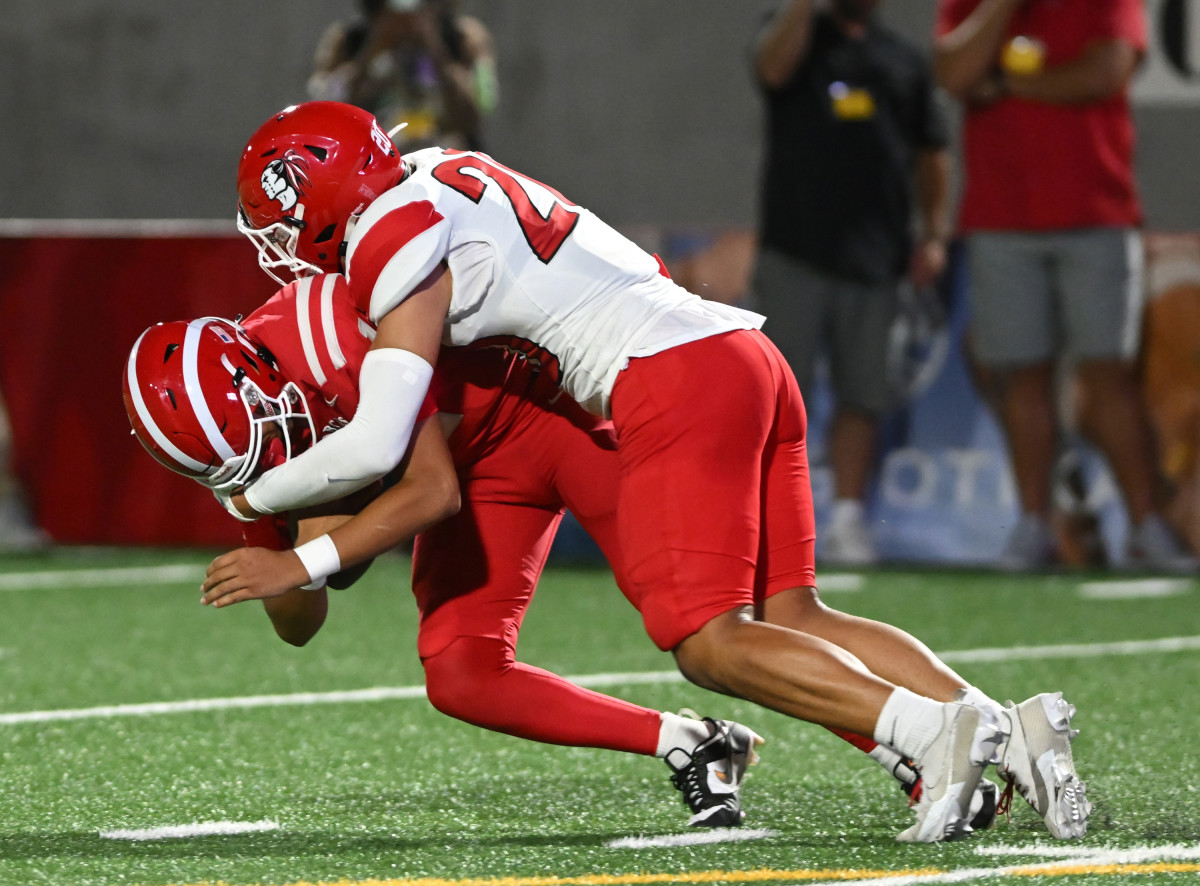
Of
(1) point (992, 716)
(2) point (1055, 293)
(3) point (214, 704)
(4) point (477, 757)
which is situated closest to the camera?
(1) point (992, 716)

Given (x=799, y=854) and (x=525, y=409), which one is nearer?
(x=799, y=854)

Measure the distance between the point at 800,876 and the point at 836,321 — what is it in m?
4.65

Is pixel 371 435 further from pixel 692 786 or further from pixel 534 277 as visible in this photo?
pixel 692 786

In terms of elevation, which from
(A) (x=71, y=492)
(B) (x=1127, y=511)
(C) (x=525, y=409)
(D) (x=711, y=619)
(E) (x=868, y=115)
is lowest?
(A) (x=71, y=492)

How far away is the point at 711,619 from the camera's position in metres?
3.61

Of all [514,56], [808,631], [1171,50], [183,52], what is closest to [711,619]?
[808,631]

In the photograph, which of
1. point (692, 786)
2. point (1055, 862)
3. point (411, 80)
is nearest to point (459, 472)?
point (692, 786)

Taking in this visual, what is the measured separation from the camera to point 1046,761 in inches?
142

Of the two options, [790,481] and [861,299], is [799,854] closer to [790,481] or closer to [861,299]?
[790,481]

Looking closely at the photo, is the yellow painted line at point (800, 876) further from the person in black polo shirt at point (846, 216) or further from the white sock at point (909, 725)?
the person in black polo shirt at point (846, 216)

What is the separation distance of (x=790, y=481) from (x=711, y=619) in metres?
0.40

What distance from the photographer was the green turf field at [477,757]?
3555mm

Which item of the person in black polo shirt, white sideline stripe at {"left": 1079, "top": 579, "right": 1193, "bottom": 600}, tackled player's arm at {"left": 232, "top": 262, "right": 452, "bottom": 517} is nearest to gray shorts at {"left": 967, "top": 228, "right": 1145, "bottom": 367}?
the person in black polo shirt

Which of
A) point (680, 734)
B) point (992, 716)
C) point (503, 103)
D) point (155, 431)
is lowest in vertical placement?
point (680, 734)
